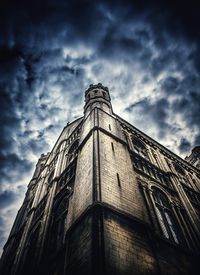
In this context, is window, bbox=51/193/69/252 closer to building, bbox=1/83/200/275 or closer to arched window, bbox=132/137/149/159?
building, bbox=1/83/200/275

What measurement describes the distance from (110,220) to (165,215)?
504cm

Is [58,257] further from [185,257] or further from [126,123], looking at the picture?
[126,123]

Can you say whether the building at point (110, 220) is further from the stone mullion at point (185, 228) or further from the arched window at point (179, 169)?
the arched window at point (179, 169)

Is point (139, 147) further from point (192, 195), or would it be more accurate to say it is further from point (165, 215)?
point (165, 215)

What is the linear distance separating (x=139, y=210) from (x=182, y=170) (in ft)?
42.3

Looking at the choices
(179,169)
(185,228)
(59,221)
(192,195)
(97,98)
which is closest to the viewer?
(185,228)

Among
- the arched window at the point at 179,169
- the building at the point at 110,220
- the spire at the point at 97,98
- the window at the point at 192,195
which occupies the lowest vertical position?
the building at the point at 110,220

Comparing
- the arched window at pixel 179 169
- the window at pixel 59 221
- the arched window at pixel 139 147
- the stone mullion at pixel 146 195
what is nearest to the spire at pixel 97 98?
the arched window at pixel 139 147

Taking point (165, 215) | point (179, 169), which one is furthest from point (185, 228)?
point (179, 169)

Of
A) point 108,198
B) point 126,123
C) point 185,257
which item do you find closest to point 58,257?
point 108,198

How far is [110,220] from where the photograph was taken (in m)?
7.42

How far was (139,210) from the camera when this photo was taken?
902 cm

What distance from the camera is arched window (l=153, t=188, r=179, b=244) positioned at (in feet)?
33.3

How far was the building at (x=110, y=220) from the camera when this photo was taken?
6.70m
